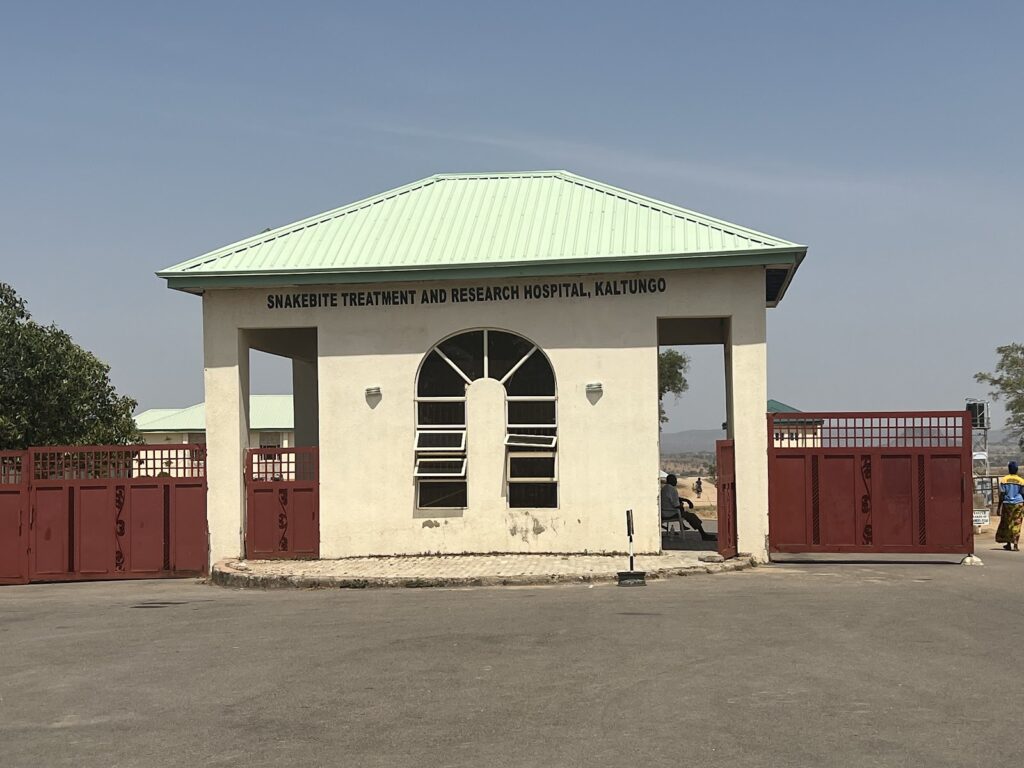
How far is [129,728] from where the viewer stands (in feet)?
25.6

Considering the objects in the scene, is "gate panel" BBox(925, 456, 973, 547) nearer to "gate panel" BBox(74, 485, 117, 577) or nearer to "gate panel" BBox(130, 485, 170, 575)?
"gate panel" BBox(130, 485, 170, 575)

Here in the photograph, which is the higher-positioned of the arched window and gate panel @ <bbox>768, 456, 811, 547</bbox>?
the arched window

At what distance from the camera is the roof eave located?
59.2 ft

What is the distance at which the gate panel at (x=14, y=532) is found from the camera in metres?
19.5

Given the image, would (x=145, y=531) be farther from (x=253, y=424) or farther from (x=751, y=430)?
(x=253, y=424)

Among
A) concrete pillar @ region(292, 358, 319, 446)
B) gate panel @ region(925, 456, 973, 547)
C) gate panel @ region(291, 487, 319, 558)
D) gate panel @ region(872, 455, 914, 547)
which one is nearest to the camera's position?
gate panel @ region(925, 456, 973, 547)

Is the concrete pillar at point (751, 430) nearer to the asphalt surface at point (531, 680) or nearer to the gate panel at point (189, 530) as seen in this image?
the asphalt surface at point (531, 680)

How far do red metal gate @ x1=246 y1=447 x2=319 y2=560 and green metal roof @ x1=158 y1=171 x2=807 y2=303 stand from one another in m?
3.09

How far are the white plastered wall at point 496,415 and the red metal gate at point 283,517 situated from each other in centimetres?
20

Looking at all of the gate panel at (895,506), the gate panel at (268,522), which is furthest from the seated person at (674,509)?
the gate panel at (268,522)

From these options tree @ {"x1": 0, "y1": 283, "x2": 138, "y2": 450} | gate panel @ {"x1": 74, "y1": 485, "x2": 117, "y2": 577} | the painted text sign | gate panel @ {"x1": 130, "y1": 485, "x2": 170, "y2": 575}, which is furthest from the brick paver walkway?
tree @ {"x1": 0, "y1": 283, "x2": 138, "y2": 450}

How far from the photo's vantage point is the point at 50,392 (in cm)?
3828

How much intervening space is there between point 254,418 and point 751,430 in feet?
189

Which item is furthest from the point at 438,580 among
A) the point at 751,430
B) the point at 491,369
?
the point at 751,430
